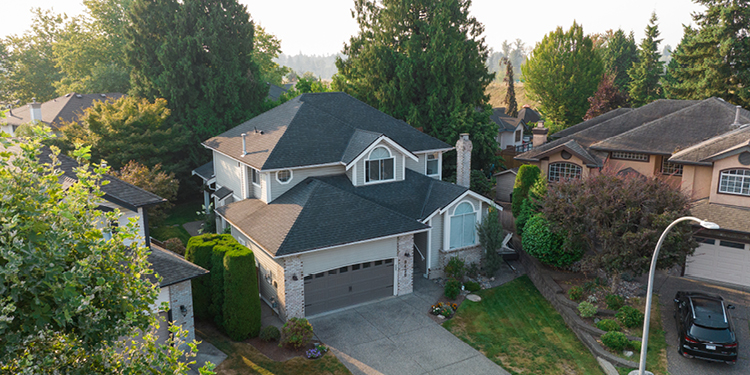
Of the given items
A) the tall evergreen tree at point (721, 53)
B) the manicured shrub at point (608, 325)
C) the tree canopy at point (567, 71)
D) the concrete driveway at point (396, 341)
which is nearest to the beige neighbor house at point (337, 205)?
the concrete driveway at point (396, 341)

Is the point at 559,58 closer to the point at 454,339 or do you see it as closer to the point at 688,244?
the point at 688,244

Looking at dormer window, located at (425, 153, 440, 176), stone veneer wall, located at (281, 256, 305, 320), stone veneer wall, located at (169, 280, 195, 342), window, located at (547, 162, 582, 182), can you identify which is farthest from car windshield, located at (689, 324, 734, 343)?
stone veneer wall, located at (169, 280, 195, 342)

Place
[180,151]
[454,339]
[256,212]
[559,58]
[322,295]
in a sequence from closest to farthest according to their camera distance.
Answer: [454,339]
[322,295]
[256,212]
[180,151]
[559,58]

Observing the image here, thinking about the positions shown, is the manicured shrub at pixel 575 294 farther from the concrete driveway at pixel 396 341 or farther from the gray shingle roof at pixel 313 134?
the gray shingle roof at pixel 313 134

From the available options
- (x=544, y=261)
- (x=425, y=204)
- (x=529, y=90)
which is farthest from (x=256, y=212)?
(x=529, y=90)

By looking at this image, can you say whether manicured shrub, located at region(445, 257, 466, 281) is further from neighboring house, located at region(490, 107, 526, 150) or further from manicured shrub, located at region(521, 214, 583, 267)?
neighboring house, located at region(490, 107, 526, 150)

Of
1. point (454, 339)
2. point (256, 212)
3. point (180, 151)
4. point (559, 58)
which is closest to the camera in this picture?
point (454, 339)

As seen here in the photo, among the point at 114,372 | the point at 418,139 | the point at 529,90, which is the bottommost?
the point at 114,372

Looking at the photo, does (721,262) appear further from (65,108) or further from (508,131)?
(65,108)

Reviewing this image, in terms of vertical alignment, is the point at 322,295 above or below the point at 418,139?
below
